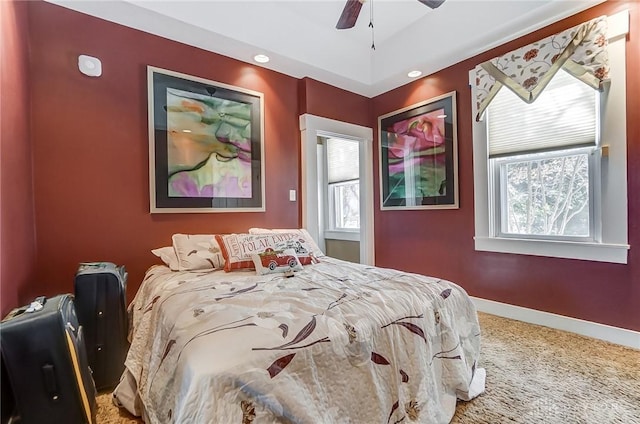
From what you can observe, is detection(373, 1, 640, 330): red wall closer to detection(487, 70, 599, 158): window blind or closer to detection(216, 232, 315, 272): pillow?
detection(487, 70, 599, 158): window blind

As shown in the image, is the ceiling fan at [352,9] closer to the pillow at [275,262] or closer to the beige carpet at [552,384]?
the pillow at [275,262]

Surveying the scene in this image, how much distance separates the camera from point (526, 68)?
2664mm

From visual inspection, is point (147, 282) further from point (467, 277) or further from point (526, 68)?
point (526, 68)

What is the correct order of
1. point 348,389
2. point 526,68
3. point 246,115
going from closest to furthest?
point 348,389 → point 526,68 → point 246,115

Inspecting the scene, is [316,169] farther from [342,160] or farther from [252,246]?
[252,246]

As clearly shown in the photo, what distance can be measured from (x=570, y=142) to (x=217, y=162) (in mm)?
3151

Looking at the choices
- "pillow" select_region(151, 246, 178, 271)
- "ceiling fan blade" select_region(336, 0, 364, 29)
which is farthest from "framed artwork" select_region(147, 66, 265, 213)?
"ceiling fan blade" select_region(336, 0, 364, 29)

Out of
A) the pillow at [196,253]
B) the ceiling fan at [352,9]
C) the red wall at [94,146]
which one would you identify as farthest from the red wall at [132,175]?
the ceiling fan at [352,9]

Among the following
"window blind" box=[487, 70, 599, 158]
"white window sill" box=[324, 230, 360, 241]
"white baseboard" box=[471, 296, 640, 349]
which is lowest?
"white baseboard" box=[471, 296, 640, 349]

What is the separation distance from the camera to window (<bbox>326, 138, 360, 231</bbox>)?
4.62 metres

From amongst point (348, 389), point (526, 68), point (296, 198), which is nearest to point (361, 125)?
point (296, 198)

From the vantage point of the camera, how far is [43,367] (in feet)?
3.80

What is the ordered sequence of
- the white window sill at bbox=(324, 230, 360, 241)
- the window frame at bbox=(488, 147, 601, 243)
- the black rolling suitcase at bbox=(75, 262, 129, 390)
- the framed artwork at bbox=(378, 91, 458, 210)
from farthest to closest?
the white window sill at bbox=(324, 230, 360, 241)
the framed artwork at bbox=(378, 91, 458, 210)
the window frame at bbox=(488, 147, 601, 243)
the black rolling suitcase at bbox=(75, 262, 129, 390)

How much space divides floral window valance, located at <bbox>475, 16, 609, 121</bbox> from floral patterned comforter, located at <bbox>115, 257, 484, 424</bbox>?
212 cm
